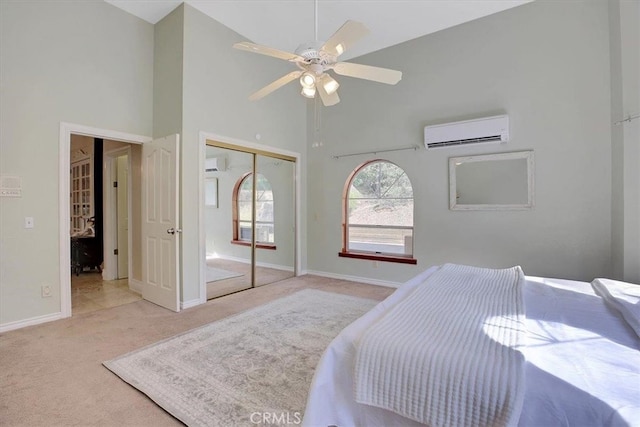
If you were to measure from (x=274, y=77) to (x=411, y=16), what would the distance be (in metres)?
2.17

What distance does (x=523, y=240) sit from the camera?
3551 millimetres

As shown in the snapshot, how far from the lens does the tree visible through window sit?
458cm

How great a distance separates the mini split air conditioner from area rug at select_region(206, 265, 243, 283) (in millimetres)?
3569

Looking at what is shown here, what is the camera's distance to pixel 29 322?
288cm

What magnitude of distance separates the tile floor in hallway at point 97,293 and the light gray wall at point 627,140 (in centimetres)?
551

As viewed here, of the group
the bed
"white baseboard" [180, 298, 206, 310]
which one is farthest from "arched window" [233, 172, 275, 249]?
the bed

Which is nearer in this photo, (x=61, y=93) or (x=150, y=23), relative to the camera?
(x=61, y=93)

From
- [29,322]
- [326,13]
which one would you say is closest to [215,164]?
[326,13]

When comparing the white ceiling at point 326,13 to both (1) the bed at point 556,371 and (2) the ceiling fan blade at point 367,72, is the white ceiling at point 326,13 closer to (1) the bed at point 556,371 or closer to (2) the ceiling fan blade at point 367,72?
(2) the ceiling fan blade at point 367,72

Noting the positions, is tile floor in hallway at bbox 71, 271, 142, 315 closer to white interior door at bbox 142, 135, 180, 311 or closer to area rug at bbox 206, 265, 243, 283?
white interior door at bbox 142, 135, 180, 311

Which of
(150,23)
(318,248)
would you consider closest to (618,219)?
(318,248)

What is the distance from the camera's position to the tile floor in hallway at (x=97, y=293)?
3488mm

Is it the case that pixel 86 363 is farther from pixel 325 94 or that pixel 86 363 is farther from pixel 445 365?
pixel 325 94

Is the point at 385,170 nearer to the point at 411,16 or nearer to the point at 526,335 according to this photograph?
the point at 411,16
